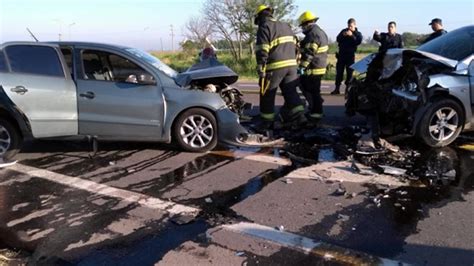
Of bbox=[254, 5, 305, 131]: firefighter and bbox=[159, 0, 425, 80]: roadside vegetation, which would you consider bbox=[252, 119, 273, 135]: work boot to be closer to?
bbox=[254, 5, 305, 131]: firefighter

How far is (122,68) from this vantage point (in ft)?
21.0

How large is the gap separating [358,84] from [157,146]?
11.4 ft

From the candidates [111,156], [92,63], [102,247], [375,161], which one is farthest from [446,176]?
[92,63]

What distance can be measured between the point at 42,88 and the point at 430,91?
520 centimetres

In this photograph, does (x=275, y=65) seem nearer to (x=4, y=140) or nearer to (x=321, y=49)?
(x=321, y=49)

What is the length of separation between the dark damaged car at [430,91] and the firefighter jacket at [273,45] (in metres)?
1.54

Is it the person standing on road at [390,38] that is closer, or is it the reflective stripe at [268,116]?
the reflective stripe at [268,116]

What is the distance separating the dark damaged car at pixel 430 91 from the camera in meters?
6.46

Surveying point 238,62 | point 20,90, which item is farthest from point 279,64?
point 238,62

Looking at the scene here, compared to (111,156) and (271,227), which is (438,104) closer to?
(271,227)

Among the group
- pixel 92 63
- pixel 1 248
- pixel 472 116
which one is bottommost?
pixel 1 248

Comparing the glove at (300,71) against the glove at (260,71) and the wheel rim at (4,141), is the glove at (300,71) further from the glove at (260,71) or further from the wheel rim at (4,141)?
the wheel rim at (4,141)

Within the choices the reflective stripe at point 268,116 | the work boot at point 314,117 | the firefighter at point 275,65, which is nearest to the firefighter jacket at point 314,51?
the firefighter at point 275,65

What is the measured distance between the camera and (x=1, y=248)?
12.6 ft
